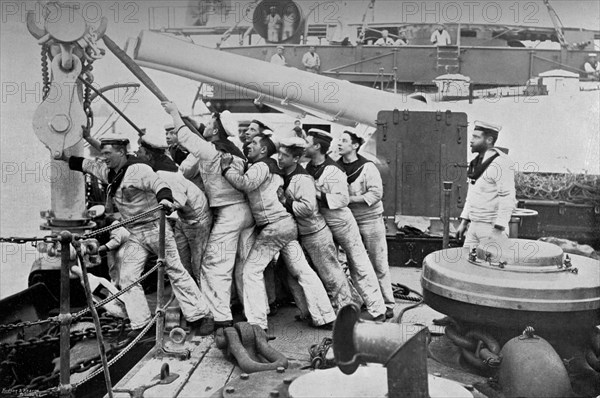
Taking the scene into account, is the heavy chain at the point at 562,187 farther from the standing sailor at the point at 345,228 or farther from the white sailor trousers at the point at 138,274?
the white sailor trousers at the point at 138,274

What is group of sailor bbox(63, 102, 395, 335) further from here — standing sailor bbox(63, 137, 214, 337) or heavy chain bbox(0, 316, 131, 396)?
heavy chain bbox(0, 316, 131, 396)

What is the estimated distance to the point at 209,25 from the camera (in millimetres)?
9195

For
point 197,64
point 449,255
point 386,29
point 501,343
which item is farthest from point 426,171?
point 386,29

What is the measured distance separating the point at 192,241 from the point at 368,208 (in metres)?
1.41

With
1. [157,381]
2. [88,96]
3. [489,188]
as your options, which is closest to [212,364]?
[157,381]

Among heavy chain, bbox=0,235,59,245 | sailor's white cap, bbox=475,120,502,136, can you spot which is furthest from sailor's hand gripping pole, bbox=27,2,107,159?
sailor's white cap, bbox=475,120,502,136

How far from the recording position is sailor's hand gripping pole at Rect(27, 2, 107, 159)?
4824 mm

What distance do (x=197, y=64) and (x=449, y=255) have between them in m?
4.80

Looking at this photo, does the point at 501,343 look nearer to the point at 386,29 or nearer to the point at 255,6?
the point at 255,6

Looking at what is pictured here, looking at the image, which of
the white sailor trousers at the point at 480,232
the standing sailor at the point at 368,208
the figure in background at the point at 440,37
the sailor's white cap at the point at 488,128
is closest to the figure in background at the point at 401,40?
the figure in background at the point at 440,37

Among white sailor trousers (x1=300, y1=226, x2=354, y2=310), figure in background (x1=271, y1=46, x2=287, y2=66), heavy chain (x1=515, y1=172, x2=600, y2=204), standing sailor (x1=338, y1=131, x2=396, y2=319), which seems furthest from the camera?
figure in background (x1=271, y1=46, x2=287, y2=66)

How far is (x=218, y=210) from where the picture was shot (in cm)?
465

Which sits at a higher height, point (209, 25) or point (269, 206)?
point (209, 25)

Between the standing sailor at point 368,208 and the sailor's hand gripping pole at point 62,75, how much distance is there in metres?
2.07
